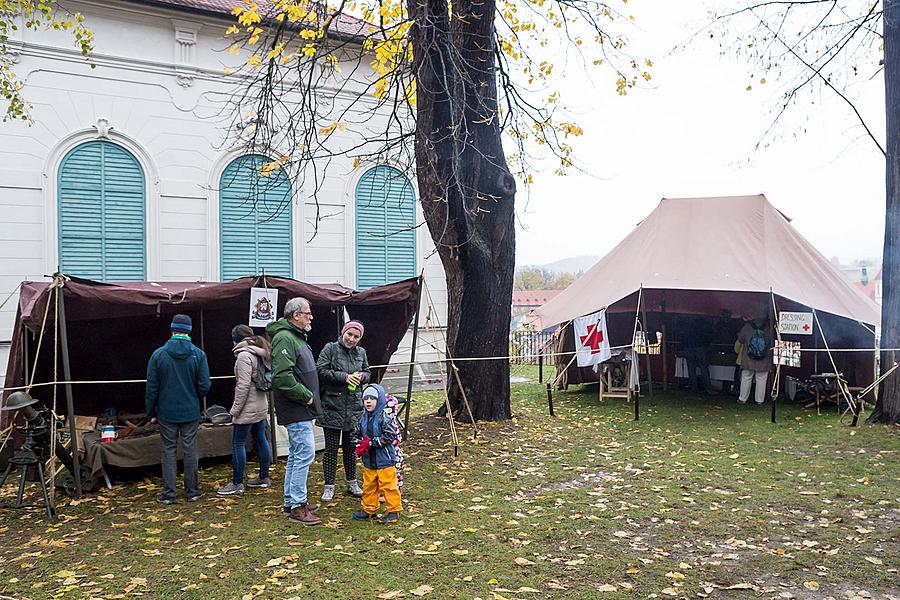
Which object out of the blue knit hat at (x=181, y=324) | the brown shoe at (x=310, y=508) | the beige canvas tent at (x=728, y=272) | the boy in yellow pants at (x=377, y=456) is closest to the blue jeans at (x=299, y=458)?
the brown shoe at (x=310, y=508)

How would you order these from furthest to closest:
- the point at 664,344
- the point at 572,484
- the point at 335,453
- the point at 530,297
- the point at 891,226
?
the point at 530,297 → the point at 664,344 → the point at 891,226 → the point at 572,484 → the point at 335,453

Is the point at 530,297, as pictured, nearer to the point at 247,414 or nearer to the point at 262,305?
the point at 262,305

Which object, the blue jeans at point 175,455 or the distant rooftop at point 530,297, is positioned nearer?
the blue jeans at point 175,455

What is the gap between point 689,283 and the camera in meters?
11.0

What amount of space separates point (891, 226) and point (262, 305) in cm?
775

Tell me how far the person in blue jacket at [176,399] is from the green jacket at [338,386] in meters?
1.28

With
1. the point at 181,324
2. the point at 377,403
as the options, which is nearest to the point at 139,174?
the point at 181,324

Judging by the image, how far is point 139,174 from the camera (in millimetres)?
12078

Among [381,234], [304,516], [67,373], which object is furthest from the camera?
[381,234]

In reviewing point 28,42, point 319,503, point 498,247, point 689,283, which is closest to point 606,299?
point 689,283

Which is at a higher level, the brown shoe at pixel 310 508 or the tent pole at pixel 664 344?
the tent pole at pixel 664 344

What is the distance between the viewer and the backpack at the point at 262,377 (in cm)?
646

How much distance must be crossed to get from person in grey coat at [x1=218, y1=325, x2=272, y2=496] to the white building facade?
472cm

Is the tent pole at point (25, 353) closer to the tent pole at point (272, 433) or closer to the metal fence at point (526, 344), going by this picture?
the tent pole at point (272, 433)
